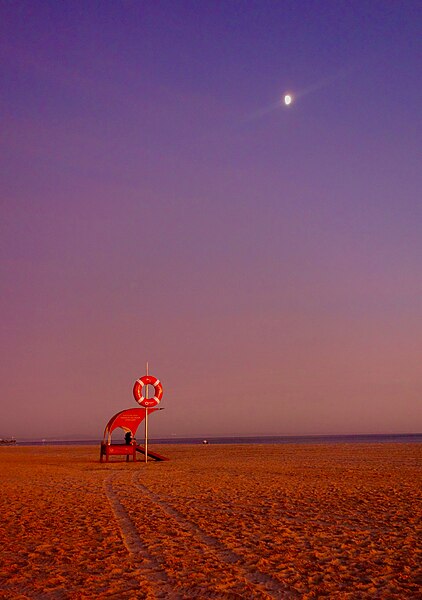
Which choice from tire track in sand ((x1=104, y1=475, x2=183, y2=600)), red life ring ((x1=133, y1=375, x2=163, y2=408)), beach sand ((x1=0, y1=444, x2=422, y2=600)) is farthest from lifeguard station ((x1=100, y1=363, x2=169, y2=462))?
tire track in sand ((x1=104, y1=475, x2=183, y2=600))

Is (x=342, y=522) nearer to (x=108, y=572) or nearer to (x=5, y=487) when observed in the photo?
(x=108, y=572)

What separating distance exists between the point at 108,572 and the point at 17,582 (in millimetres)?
972

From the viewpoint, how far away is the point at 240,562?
6219 millimetres

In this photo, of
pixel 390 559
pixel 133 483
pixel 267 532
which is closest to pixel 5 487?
pixel 133 483

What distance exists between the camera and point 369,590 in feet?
17.2

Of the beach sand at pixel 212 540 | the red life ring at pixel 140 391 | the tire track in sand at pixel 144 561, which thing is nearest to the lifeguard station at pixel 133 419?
the red life ring at pixel 140 391

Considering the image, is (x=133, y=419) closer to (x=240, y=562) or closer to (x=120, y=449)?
(x=120, y=449)

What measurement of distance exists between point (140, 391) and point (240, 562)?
58.4 ft

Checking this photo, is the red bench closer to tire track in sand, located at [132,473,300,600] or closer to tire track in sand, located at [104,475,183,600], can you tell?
tire track in sand, located at [104,475,183,600]

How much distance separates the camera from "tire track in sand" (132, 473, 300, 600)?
5.22 meters

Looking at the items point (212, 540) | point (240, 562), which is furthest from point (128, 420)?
point (240, 562)

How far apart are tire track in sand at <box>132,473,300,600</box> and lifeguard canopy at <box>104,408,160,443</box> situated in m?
15.0

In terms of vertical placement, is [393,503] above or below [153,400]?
below

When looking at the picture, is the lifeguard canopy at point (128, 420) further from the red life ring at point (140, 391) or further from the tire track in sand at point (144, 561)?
the tire track in sand at point (144, 561)
